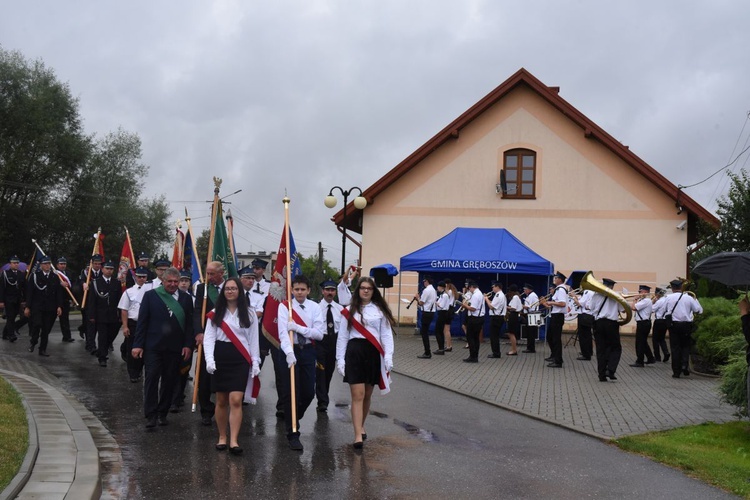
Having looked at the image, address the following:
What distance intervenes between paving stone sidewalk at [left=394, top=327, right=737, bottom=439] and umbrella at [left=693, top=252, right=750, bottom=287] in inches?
78.7

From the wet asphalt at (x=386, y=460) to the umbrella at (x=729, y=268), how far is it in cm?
221

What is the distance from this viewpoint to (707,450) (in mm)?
9109

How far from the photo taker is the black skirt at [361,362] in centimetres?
874

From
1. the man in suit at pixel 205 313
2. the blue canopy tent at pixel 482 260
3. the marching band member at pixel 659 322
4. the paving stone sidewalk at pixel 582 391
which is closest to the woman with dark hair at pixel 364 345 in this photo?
the man in suit at pixel 205 313

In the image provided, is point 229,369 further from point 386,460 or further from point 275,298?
point 386,460

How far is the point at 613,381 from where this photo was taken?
15.2m

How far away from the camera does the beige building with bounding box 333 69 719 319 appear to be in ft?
94.6

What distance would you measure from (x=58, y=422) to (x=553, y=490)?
5082 mm

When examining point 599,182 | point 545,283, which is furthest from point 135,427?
point 599,182

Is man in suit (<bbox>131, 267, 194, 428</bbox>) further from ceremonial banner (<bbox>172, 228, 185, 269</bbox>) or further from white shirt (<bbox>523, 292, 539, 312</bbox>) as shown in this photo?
white shirt (<bbox>523, 292, 539, 312</bbox>)

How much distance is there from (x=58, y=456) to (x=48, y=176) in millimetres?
39579

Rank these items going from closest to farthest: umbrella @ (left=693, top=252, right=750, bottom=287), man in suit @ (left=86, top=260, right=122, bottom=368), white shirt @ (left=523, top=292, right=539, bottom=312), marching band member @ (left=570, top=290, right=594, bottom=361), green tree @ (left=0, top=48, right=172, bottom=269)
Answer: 1. umbrella @ (left=693, top=252, right=750, bottom=287)
2. man in suit @ (left=86, top=260, right=122, bottom=368)
3. marching band member @ (left=570, top=290, right=594, bottom=361)
4. white shirt @ (left=523, top=292, right=539, bottom=312)
5. green tree @ (left=0, top=48, right=172, bottom=269)

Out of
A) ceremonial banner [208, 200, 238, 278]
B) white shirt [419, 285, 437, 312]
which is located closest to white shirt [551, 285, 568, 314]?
white shirt [419, 285, 437, 312]

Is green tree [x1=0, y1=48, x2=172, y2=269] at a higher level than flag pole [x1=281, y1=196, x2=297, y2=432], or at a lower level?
higher
